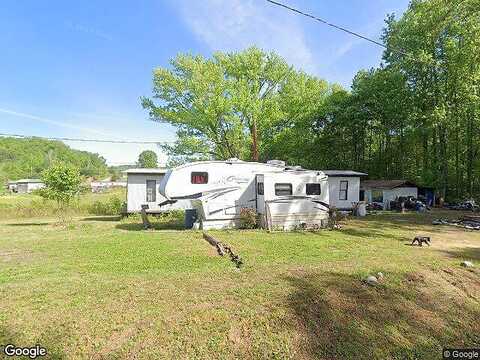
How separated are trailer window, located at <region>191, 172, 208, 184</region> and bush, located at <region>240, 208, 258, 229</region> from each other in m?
2.32

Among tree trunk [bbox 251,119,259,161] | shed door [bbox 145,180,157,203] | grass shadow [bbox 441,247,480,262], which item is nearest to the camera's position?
grass shadow [bbox 441,247,480,262]

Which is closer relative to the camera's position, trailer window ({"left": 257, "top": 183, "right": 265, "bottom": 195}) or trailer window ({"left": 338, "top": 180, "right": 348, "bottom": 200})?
trailer window ({"left": 257, "top": 183, "right": 265, "bottom": 195})

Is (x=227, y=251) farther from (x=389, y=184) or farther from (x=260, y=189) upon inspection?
(x=389, y=184)

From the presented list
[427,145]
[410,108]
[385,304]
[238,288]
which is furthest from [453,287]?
[427,145]

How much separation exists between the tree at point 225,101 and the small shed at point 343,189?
790 centimetres

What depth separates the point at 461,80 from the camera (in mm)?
25484

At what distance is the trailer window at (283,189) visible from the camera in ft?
48.3

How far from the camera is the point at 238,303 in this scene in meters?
5.85

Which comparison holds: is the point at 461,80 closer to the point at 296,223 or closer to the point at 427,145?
the point at 427,145

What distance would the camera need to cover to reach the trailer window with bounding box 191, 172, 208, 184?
14578 millimetres

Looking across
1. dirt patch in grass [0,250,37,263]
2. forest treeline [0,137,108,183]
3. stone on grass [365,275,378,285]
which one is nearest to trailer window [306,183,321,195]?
stone on grass [365,275,378,285]

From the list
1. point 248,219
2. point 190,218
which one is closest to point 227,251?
point 248,219

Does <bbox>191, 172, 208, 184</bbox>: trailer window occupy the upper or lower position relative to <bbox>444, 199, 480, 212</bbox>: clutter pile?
upper

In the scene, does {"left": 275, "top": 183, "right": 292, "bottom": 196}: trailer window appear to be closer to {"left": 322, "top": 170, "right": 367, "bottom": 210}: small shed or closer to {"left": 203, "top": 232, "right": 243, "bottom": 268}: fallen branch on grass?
{"left": 203, "top": 232, "right": 243, "bottom": 268}: fallen branch on grass
